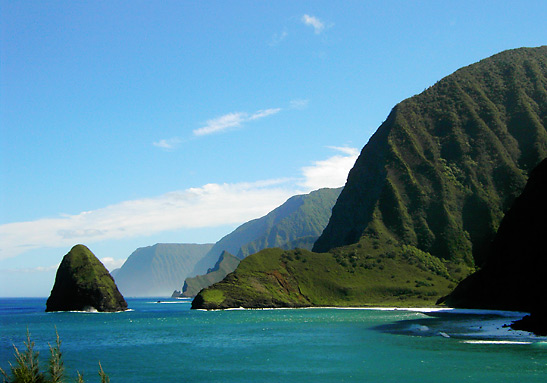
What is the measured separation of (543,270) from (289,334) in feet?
186

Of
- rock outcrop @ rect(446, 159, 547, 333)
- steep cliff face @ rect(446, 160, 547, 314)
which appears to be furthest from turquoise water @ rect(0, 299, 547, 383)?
rock outcrop @ rect(446, 159, 547, 333)

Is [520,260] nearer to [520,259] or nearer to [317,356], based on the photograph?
[520,259]

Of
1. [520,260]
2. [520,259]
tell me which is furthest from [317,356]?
[520,259]

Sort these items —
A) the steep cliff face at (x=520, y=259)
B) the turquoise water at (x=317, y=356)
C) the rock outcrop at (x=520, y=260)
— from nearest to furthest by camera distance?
the turquoise water at (x=317, y=356)
the rock outcrop at (x=520, y=260)
the steep cliff face at (x=520, y=259)

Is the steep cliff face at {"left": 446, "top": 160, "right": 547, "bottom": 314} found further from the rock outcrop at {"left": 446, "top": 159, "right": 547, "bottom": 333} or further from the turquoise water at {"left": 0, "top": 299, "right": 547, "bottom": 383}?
the turquoise water at {"left": 0, "top": 299, "right": 547, "bottom": 383}

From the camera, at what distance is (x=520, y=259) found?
454 ft

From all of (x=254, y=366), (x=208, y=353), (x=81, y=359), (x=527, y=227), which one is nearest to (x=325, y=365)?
(x=254, y=366)

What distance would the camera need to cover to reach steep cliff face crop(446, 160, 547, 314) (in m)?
121

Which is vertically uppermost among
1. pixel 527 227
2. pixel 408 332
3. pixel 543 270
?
pixel 527 227

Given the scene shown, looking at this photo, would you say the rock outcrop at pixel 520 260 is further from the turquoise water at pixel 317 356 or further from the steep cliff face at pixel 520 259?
the turquoise water at pixel 317 356

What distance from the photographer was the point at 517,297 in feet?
460

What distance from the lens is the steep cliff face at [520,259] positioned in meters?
121

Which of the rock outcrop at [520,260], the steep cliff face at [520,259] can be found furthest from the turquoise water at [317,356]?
the rock outcrop at [520,260]

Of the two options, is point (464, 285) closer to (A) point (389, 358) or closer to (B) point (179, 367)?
(A) point (389, 358)
